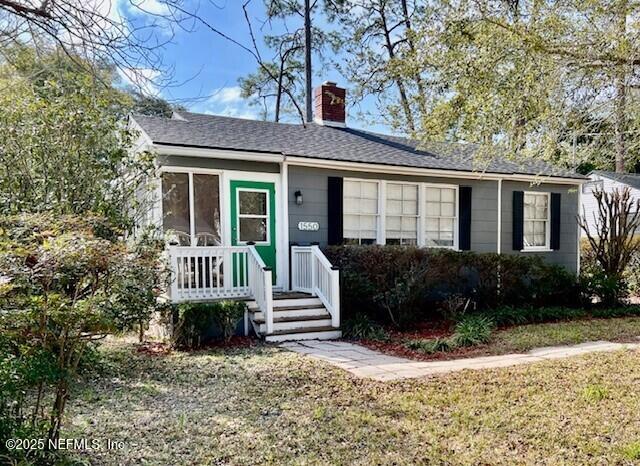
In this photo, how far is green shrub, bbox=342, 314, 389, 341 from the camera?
7723 millimetres

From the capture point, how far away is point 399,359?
20.8ft

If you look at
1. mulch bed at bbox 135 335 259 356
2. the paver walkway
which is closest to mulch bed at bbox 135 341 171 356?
mulch bed at bbox 135 335 259 356

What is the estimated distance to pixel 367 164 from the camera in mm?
9586

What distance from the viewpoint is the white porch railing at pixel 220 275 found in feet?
24.2

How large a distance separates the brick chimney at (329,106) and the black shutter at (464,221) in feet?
12.0

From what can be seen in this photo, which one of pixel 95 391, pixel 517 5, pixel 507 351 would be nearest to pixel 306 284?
pixel 507 351

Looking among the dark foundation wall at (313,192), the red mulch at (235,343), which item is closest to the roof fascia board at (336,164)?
the dark foundation wall at (313,192)

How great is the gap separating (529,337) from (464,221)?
3.87 meters

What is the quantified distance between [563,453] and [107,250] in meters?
3.51

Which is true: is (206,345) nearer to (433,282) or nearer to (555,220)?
(433,282)

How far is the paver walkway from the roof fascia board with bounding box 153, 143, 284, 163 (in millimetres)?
3391

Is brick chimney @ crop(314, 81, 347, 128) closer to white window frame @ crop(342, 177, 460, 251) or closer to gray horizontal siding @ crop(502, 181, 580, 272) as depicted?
white window frame @ crop(342, 177, 460, 251)

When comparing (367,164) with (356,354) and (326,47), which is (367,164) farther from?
(326,47)

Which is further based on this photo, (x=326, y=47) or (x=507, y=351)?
(x=326, y=47)
